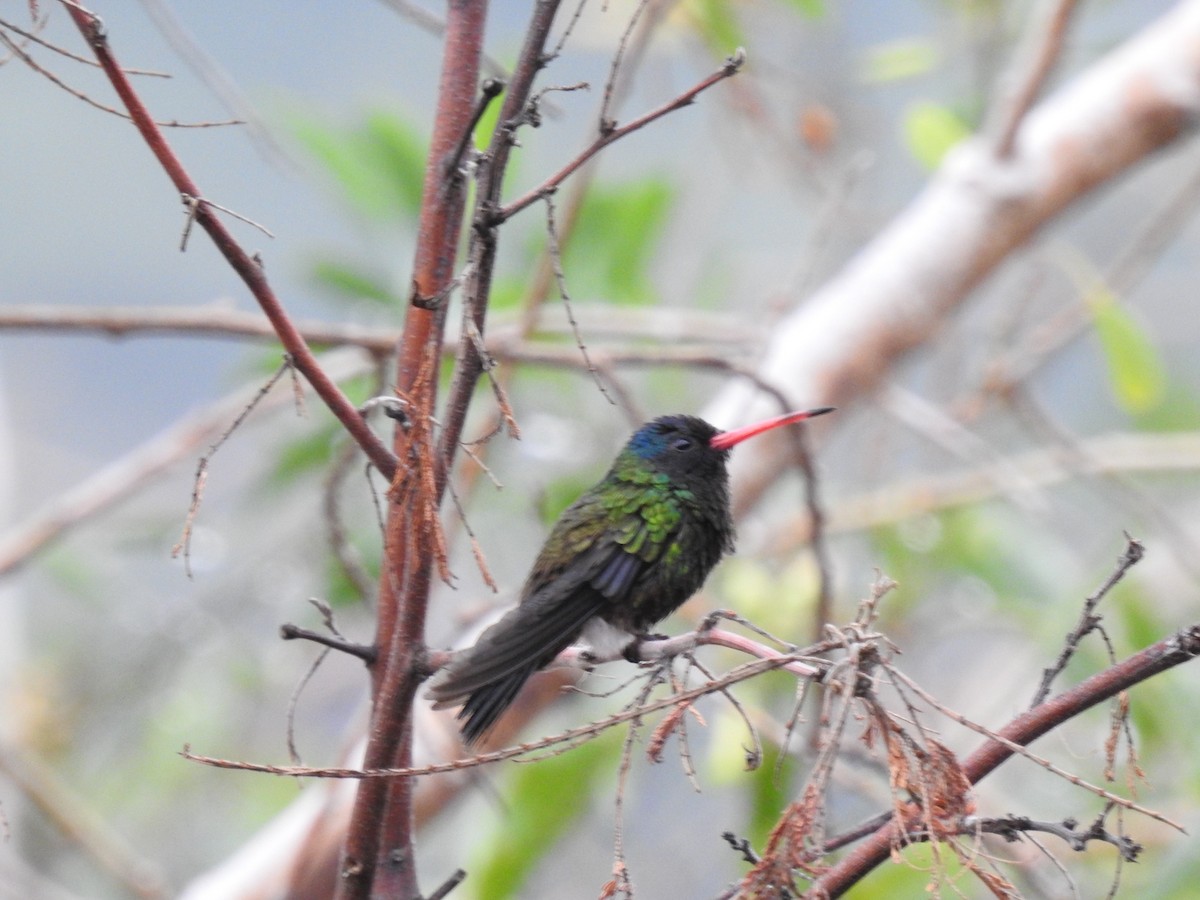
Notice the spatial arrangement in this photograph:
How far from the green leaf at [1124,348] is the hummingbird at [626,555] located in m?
1.24

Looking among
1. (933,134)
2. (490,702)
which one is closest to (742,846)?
(490,702)

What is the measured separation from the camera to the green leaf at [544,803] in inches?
98.4

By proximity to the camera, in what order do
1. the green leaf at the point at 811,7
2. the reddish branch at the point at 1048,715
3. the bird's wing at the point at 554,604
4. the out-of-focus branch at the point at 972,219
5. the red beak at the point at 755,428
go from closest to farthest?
the reddish branch at the point at 1048,715 → the bird's wing at the point at 554,604 → the red beak at the point at 755,428 → the out-of-focus branch at the point at 972,219 → the green leaf at the point at 811,7

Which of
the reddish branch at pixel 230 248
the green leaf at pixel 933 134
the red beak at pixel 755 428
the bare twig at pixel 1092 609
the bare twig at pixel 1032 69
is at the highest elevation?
the green leaf at pixel 933 134

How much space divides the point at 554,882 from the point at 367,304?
9.08 ft

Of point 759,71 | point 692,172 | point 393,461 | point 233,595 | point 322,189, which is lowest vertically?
point 393,461

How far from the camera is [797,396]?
257 centimetres

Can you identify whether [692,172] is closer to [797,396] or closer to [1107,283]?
[1107,283]

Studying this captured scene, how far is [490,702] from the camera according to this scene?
1.24 meters

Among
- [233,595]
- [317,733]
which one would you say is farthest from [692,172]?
[317,733]

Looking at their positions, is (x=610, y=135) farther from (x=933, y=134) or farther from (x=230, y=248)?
(x=933, y=134)

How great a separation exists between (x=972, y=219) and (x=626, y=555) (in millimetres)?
1563

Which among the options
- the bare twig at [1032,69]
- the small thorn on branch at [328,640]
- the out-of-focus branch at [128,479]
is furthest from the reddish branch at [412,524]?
the bare twig at [1032,69]

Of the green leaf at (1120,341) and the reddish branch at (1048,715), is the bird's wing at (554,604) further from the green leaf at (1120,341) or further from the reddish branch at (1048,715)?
the green leaf at (1120,341)
